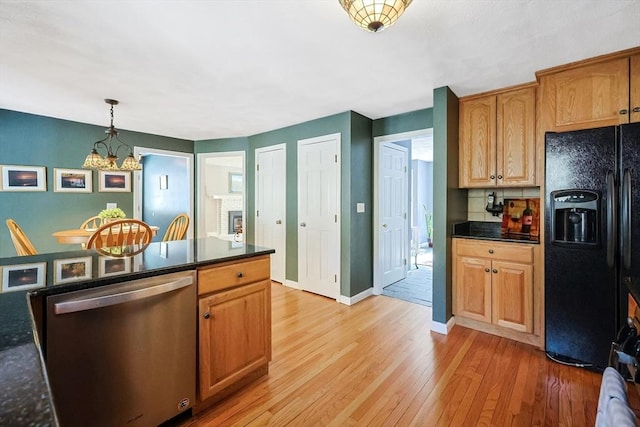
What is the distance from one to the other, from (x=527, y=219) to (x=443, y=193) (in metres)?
0.91

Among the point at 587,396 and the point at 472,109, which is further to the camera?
the point at 472,109

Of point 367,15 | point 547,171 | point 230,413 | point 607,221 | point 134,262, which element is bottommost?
point 230,413

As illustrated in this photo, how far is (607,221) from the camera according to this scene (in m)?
1.96

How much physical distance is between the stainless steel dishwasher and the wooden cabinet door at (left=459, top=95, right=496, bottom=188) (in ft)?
8.68

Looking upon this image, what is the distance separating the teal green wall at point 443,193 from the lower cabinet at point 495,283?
0.39ft

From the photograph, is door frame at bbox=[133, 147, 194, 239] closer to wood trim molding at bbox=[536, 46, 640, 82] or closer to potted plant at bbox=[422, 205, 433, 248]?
wood trim molding at bbox=[536, 46, 640, 82]

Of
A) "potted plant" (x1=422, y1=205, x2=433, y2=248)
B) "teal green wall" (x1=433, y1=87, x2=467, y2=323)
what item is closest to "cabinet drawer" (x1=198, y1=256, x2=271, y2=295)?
"teal green wall" (x1=433, y1=87, x2=467, y2=323)

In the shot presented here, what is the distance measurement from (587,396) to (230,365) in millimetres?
2199

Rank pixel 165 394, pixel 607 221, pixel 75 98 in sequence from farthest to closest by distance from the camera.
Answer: pixel 75 98
pixel 607 221
pixel 165 394

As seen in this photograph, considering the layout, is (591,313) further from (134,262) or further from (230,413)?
(134,262)

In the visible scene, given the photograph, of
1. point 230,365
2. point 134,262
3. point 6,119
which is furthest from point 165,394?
point 6,119

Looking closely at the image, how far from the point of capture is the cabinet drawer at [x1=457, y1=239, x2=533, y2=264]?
245 centimetres

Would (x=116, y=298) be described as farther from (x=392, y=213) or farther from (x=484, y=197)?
(x=392, y=213)

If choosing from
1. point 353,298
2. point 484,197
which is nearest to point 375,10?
point 484,197
